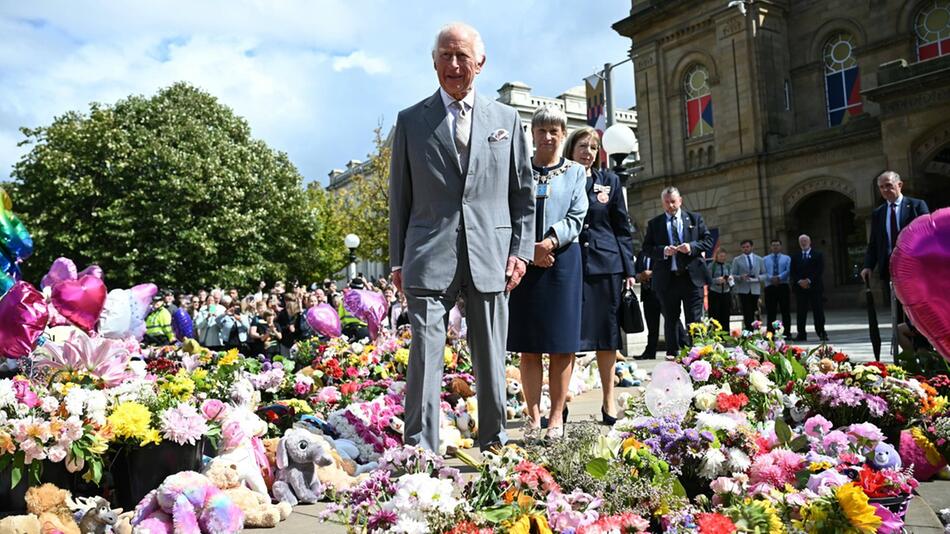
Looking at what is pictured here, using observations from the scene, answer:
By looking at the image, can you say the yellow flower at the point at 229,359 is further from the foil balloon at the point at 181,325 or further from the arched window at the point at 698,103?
the arched window at the point at 698,103

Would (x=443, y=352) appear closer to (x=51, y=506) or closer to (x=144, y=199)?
(x=51, y=506)

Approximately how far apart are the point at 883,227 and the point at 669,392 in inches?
212

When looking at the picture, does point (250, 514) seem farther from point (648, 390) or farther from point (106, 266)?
point (106, 266)

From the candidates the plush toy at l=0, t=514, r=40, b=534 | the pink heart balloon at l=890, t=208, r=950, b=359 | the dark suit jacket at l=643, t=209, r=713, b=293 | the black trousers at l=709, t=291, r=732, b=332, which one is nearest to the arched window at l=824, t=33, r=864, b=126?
the black trousers at l=709, t=291, r=732, b=332

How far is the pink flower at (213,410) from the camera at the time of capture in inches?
156

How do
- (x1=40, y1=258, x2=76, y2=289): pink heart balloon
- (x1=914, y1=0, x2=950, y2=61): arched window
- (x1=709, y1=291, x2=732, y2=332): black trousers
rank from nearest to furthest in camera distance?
(x1=40, y1=258, x2=76, y2=289): pink heart balloon
(x1=709, y1=291, x2=732, y2=332): black trousers
(x1=914, y1=0, x2=950, y2=61): arched window

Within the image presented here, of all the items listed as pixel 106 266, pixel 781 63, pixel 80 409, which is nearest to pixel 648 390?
pixel 80 409

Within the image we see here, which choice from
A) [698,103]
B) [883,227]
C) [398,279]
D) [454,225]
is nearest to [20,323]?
[398,279]

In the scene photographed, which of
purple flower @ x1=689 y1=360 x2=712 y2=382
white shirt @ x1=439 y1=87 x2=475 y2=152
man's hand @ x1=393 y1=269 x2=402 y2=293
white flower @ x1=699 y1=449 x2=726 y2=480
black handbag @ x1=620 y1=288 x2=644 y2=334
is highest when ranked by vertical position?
white shirt @ x1=439 y1=87 x2=475 y2=152

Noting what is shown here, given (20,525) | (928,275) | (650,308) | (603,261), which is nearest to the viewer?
(928,275)

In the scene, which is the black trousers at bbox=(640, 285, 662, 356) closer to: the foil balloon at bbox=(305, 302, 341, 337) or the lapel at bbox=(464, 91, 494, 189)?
the foil balloon at bbox=(305, 302, 341, 337)

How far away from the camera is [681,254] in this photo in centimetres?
858

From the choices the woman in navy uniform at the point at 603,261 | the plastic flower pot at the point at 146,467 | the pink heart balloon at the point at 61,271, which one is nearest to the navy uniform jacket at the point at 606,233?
the woman in navy uniform at the point at 603,261

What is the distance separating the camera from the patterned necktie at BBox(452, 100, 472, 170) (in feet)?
13.0
